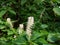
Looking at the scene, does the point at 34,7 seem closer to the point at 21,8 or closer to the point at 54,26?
the point at 21,8

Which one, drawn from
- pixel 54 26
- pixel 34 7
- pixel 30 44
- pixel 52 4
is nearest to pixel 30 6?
pixel 34 7

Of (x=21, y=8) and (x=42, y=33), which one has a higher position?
(x=21, y=8)

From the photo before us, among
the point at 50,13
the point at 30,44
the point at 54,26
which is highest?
the point at 50,13

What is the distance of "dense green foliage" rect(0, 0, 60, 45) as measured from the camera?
156 cm

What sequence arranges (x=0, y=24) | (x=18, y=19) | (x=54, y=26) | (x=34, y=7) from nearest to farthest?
(x=54, y=26), (x=0, y=24), (x=34, y=7), (x=18, y=19)

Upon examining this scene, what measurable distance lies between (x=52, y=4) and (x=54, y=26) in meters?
0.29

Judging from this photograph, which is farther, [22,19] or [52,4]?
[22,19]

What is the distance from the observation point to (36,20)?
2.30 metres

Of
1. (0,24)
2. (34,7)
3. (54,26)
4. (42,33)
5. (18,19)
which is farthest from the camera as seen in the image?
(18,19)

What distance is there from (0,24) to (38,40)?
29.7 inches

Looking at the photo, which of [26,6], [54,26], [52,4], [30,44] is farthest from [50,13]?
[30,44]

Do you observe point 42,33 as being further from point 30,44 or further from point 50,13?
point 50,13

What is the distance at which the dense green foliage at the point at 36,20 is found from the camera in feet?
5.10

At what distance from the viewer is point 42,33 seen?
1592mm
